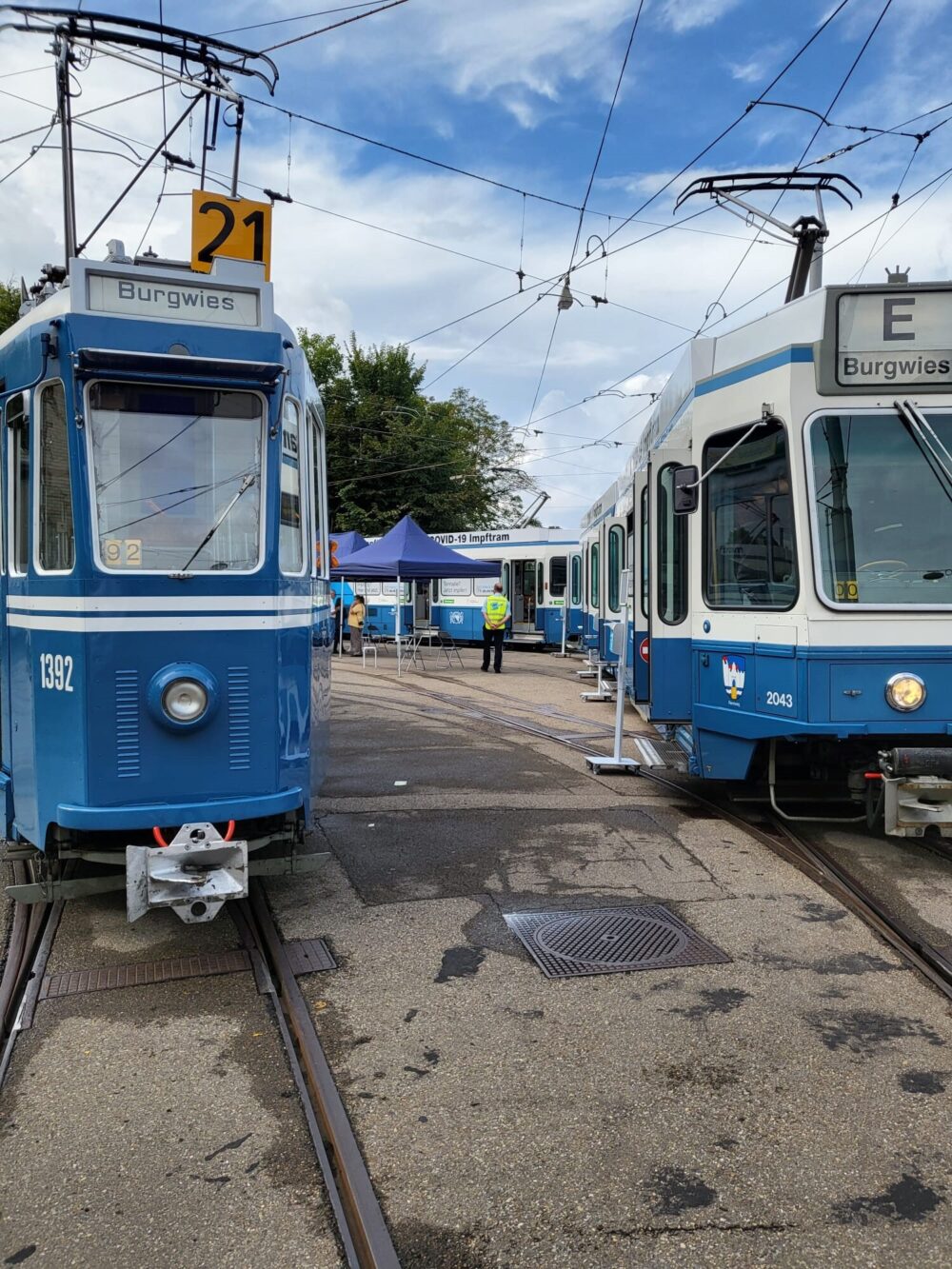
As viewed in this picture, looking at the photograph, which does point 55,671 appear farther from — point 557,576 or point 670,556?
point 557,576

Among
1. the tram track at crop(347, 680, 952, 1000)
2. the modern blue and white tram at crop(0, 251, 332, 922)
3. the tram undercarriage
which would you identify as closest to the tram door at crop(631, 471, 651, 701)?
the tram track at crop(347, 680, 952, 1000)

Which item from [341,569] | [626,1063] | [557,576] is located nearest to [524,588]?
[557,576]

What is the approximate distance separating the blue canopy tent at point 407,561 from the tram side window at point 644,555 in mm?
8602

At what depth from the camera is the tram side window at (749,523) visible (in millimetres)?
6195

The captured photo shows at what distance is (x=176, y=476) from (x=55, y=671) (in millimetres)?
1113

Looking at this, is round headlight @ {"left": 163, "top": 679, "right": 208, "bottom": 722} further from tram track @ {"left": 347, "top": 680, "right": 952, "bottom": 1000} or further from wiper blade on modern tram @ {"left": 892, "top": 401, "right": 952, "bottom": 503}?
wiper blade on modern tram @ {"left": 892, "top": 401, "right": 952, "bottom": 503}

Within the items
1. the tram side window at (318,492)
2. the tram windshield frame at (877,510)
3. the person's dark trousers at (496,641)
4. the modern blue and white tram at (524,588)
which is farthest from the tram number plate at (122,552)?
the modern blue and white tram at (524,588)

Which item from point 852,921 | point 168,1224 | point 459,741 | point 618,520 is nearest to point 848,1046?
point 852,921

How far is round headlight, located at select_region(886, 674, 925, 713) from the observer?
19.4ft

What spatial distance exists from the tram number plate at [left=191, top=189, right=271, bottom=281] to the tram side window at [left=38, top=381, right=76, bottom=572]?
109 inches

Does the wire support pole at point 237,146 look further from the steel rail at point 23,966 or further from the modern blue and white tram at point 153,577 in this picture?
the steel rail at point 23,966

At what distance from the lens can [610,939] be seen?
505 cm

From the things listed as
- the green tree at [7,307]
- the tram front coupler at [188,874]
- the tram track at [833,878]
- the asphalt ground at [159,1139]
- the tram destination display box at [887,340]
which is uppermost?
the green tree at [7,307]

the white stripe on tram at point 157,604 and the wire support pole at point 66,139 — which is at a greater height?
the wire support pole at point 66,139
